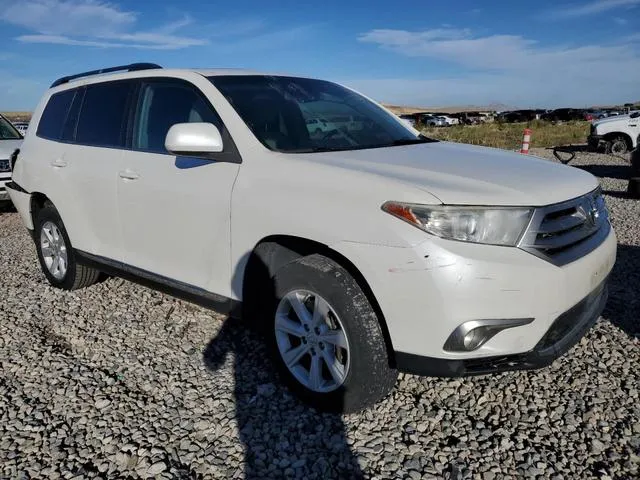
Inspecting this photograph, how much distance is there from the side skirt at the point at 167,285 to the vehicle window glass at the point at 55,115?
112cm

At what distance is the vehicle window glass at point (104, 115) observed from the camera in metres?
3.85

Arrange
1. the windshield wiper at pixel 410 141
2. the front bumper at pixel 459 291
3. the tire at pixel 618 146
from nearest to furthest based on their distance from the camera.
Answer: the front bumper at pixel 459 291
the windshield wiper at pixel 410 141
the tire at pixel 618 146

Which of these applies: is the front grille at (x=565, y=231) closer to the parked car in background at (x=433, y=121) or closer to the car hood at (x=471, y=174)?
the car hood at (x=471, y=174)

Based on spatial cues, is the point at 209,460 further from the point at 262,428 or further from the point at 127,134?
the point at 127,134

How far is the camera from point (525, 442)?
2.56m

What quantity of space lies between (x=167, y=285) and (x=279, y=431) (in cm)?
130

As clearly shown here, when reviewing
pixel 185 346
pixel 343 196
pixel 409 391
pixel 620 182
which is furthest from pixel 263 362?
pixel 620 182

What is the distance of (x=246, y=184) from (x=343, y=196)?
0.64 meters

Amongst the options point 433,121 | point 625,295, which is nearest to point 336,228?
point 625,295

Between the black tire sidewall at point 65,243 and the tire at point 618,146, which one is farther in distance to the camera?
the tire at point 618,146

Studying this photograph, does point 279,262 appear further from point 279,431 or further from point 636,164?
point 636,164

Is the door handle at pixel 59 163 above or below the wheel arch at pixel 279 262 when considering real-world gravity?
above

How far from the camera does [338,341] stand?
2.62 meters

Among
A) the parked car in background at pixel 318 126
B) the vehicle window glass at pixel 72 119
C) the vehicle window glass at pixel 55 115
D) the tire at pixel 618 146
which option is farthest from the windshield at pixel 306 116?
Result: the tire at pixel 618 146
